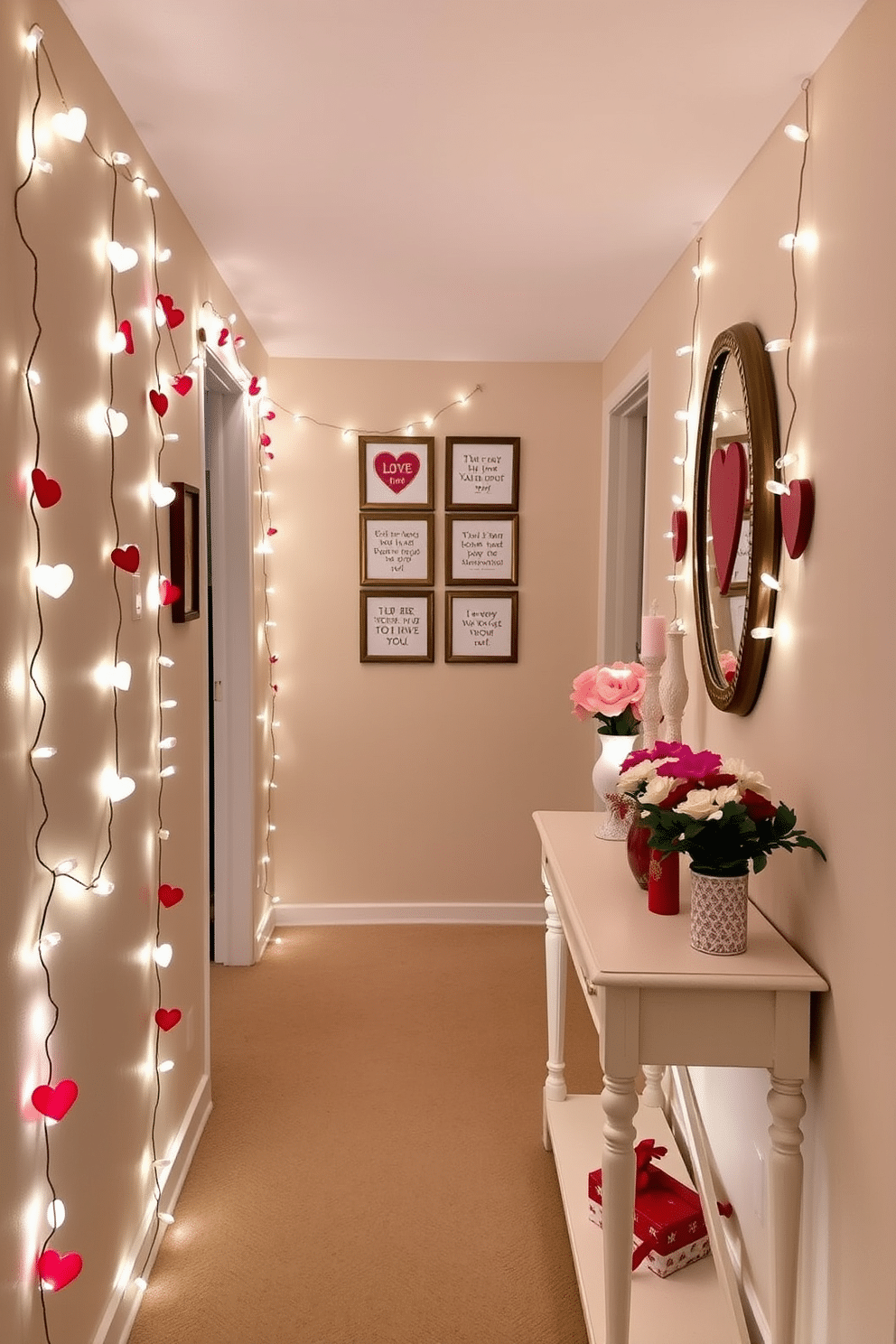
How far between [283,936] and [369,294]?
8.49 ft

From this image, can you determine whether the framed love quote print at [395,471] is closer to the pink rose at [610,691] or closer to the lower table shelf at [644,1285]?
the pink rose at [610,691]

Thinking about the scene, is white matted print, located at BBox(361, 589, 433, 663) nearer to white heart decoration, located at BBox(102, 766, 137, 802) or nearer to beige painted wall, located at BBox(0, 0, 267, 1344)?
beige painted wall, located at BBox(0, 0, 267, 1344)

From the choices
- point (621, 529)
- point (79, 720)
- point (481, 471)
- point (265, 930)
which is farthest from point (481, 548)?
point (79, 720)

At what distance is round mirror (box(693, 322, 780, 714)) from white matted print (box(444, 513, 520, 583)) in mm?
1798

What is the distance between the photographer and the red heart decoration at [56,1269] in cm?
158

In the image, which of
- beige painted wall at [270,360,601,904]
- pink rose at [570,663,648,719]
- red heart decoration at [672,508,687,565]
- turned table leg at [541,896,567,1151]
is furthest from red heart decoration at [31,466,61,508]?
beige painted wall at [270,360,601,904]

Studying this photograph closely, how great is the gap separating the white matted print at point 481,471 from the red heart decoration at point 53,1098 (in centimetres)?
316

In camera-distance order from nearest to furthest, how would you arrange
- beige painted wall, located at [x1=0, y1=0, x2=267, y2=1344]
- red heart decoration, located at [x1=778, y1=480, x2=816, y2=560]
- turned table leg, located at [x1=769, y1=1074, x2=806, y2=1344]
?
beige painted wall, located at [x1=0, y1=0, x2=267, y2=1344] → turned table leg, located at [x1=769, y1=1074, x2=806, y2=1344] → red heart decoration, located at [x1=778, y1=480, x2=816, y2=560]

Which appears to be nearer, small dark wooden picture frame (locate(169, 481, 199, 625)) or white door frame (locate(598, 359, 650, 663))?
small dark wooden picture frame (locate(169, 481, 199, 625))

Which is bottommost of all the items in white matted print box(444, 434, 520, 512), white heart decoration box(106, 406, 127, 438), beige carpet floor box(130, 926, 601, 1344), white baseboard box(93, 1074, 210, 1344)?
beige carpet floor box(130, 926, 601, 1344)

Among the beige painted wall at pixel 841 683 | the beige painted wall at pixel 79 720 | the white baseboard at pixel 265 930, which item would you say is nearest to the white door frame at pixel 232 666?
the white baseboard at pixel 265 930

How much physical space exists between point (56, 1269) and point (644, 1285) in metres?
1.15

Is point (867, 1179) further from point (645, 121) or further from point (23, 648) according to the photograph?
point (645, 121)

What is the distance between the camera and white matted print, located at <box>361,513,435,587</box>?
439 cm
